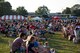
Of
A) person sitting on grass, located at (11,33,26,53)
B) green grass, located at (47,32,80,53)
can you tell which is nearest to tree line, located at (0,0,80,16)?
green grass, located at (47,32,80,53)

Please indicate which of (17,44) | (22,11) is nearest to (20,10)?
(22,11)

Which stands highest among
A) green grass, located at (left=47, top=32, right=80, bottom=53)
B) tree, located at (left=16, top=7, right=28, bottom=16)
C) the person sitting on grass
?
the person sitting on grass

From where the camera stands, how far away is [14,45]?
1017 cm

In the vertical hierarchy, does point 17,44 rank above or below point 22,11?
above

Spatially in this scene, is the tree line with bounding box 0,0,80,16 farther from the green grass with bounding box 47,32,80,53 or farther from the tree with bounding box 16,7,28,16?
the green grass with bounding box 47,32,80,53

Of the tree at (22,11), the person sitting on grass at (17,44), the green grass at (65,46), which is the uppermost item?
the person sitting on grass at (17,44)

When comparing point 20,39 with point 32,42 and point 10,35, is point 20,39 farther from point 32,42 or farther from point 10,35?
point 10,35

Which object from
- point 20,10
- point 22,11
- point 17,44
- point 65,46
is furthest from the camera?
point 20,10

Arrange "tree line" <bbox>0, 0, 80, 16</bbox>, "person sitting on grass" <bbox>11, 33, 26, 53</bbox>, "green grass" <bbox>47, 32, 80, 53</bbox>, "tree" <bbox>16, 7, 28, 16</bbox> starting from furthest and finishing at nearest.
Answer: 1. "tree" <bbox>16, 7, 28, 16</bbox>
2. "tree line" <bbox>0, 0, 80, 16</bbox>
3. "green grass" <bbox>47, 32, 80, 53</bbox>
4. "person sitting on grass" <bbox>11, 33, 26, 53</bbox>

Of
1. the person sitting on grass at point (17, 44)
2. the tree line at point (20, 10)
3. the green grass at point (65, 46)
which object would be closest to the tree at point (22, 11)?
the tree line at point (20, 10)

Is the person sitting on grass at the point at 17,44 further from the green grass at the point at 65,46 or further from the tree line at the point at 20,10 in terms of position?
the tree line at the point at 20,10

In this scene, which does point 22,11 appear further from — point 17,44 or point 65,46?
point 17,44

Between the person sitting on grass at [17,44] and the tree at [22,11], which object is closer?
the person sitting on grass at [17,44]

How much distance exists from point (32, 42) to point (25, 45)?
752 millimetres
